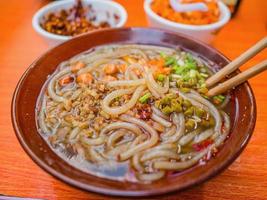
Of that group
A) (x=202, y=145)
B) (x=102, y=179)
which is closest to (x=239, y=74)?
(x=202, y=145)

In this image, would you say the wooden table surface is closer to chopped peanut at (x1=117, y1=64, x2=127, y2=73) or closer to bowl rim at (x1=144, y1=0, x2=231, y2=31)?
bowl rim at (x1=144, y1=0, x2=231, y2=31)

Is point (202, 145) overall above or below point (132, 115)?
below

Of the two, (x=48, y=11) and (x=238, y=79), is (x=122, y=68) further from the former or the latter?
(x=48, y=11)

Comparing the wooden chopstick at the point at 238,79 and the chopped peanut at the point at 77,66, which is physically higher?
the chopped peanut at the point at 77,66

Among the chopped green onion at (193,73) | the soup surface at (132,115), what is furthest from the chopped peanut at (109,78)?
the chopped green onion at (193,73)

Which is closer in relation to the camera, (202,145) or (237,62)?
(202,145)

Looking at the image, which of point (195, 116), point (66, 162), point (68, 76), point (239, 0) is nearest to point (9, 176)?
point (66, 162)

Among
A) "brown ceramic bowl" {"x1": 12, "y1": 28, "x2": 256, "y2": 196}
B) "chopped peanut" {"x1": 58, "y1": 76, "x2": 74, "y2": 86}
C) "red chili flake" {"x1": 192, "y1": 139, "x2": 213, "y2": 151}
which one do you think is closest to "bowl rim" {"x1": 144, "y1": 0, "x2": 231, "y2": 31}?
"brown ceramic bowl" {"x1": 12, "y1": 28, "x2": 256, "y2": 196}

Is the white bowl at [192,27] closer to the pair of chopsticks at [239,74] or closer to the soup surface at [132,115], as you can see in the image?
the soup surface at [132,115]
